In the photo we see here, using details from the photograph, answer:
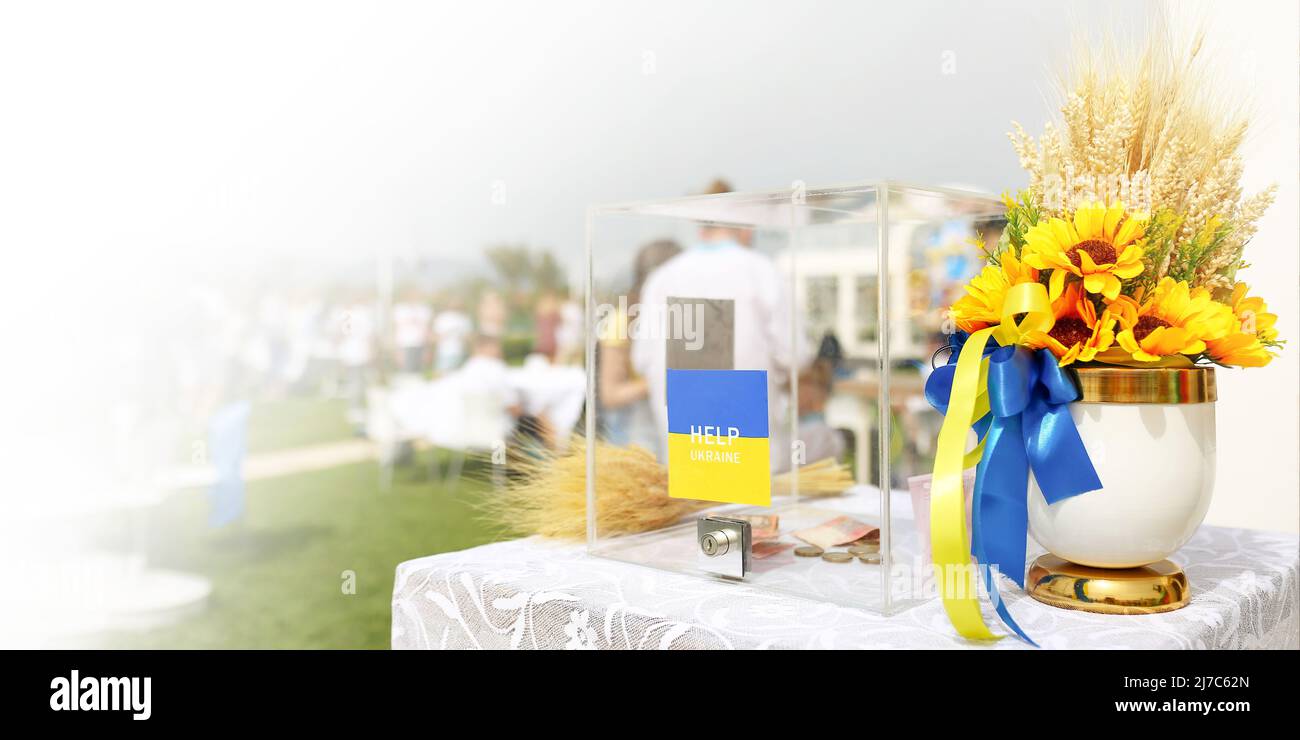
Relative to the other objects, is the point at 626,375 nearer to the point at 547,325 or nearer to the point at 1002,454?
the point at 1002,454

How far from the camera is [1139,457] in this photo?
750 mm

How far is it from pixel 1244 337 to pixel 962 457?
0.26 metres

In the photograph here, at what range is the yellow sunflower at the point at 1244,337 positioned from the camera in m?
0.76

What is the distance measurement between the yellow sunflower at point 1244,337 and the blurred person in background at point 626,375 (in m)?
0.60

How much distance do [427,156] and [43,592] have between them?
298cm

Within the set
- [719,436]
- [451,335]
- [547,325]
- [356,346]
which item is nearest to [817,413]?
[719,436]

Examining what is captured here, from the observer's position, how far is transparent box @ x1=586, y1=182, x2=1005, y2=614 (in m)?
0.87

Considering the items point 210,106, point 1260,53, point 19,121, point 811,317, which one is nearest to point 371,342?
point 210,106

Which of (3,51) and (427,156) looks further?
(427,156)

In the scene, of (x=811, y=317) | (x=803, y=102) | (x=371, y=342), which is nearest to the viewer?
(x=811, y=317)

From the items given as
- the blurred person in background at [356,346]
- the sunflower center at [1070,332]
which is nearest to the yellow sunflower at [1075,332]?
the sunflower center at [1070,332]

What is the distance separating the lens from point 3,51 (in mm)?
3582

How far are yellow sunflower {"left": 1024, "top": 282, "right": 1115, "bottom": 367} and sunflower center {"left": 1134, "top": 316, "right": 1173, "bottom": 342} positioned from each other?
0.06 ft
